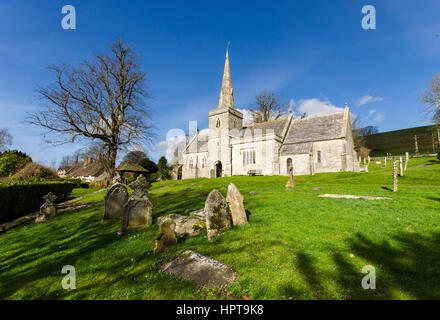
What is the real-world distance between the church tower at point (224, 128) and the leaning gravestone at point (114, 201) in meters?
24.9

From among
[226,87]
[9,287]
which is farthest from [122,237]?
[226,87]

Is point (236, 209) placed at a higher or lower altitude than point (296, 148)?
lower

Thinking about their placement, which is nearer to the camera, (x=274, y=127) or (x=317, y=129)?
(x=317, y=129)

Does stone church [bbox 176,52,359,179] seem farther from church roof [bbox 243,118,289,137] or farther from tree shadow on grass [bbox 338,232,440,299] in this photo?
tree shadow on grass [bbox 338,232,440,299]

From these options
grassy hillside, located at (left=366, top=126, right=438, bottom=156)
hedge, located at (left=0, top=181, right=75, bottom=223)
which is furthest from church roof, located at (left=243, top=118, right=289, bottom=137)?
grassy hillside, located at (left=366, top=126, right=438, bottom=156)

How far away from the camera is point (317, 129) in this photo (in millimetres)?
31766

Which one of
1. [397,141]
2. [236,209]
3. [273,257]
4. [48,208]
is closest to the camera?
[273,257]

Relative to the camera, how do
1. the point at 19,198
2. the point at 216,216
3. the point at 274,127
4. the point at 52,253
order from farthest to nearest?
the point at 274,127, the point at 19,198, the point at 216,216, the point at 52,253

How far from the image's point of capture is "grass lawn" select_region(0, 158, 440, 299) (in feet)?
11.6

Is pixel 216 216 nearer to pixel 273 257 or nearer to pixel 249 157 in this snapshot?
pixel 273 257

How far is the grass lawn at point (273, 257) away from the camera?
11.6ft

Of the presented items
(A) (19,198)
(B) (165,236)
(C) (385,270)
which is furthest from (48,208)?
(C) (385,270)

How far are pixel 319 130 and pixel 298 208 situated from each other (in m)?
27.0

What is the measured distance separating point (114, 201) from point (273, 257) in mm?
7936
